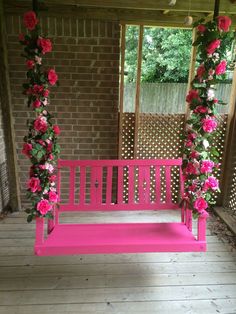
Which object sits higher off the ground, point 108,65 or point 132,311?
point 108,65

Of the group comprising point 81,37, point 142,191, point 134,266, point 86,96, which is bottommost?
point 134,266

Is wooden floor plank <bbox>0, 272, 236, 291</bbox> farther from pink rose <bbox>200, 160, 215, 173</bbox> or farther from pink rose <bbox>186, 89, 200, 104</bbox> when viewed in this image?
pink rose <bbox>186, 89, 200, 104</bbox>

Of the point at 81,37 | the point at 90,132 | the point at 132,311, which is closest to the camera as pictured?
the point at 132,311

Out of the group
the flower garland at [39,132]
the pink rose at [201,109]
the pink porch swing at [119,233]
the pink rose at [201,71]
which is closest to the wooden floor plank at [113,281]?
the pink porch swing at [119,233]

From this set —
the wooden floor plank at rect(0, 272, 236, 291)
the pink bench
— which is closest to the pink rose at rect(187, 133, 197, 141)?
the pink bench

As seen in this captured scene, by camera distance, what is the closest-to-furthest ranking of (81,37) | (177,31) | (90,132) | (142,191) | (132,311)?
1. (132,311)
2. (142,191)
3. (81,37)
4. (90,132)
5. (177,31)

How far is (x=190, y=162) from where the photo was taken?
1983 mm

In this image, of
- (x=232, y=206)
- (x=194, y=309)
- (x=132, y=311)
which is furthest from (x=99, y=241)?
(x=232, y=206)

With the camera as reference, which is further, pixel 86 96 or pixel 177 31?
pixel 177 31

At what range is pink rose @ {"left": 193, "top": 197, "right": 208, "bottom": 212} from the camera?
194cm

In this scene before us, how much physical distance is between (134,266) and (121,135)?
1.53 metres

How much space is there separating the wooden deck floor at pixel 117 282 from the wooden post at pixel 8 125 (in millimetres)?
662

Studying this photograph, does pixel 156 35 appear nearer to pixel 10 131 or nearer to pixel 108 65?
pixel 108 65

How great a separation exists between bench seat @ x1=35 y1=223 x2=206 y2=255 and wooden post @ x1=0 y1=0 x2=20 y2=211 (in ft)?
4.43
